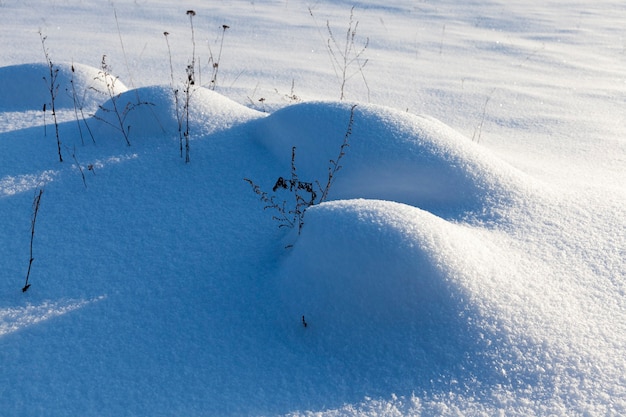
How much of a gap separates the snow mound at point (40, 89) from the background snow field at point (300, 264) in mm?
11

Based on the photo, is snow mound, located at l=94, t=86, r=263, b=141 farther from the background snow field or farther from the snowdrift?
the snowdrift

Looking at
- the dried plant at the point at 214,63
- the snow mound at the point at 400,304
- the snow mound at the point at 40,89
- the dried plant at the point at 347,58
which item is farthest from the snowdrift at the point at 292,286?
the dried plant at the point at 347,58

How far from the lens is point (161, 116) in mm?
2521

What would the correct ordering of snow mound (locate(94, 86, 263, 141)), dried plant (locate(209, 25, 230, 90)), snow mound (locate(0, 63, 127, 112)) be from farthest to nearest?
dried plant (locate(209, 25, 230, 90))
snow mound (locate(0, 63, 127, 112))
snow mound (locate(94, 86, 263, 141))

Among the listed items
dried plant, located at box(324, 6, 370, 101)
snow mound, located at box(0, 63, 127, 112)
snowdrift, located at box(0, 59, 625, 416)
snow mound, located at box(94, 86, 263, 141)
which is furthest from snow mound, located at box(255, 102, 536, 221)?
dried plant, located at box(324, 6, 370, 101)

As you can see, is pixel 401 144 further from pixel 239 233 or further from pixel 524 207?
pixel 239 233

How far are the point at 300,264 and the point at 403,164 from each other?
68cm

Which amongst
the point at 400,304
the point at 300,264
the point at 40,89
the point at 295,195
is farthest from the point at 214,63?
the point at 400,304

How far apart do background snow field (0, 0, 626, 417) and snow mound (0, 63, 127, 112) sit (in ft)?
0.04

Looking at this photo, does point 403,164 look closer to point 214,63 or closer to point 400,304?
point 400,304

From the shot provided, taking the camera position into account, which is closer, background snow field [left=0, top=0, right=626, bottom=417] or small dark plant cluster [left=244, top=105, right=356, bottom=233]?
background snow field [left=0, top=0, right=626, bottom=417]

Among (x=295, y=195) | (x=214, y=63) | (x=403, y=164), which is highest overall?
(x=214, y=63)

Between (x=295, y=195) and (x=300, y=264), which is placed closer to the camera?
(x=300, y=264)

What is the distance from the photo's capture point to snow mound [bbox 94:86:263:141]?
2516 millimetres
